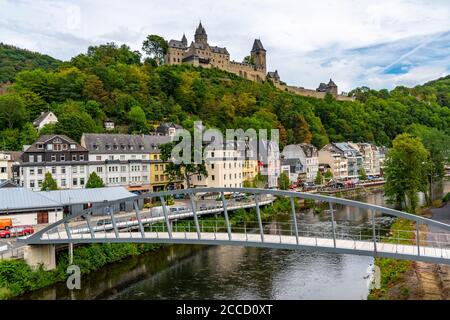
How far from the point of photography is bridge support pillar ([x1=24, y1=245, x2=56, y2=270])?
79.8 feet

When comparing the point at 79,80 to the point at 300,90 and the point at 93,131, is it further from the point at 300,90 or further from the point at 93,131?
the point at 300,90

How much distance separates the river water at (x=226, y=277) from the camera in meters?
22.3

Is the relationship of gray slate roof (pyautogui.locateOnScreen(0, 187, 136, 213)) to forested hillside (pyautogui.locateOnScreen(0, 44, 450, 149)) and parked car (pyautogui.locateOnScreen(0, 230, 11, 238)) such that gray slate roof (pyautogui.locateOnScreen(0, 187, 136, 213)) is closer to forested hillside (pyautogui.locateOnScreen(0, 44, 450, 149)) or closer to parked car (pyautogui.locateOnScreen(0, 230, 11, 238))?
parked car (pyautogui.locateOnScreen(0, 230, 11, 238))

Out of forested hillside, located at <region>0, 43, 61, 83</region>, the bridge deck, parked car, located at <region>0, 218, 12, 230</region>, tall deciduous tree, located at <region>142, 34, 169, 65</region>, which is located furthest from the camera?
tall deciduous tree, located at <region>142, 34, 169, 65</region>

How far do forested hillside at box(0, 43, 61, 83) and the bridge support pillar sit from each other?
77.2 metres

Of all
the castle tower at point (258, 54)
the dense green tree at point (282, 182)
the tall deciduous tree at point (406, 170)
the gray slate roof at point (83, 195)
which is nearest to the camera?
the gray slate roof at point (83, 195)

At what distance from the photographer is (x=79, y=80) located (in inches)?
2825

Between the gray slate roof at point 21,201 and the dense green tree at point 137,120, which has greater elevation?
the dense green tree at point 137,120

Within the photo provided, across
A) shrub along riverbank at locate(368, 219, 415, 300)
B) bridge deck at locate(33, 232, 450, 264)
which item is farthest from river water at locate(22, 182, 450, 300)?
bridge deck at locate(33, 232, 450, 264)

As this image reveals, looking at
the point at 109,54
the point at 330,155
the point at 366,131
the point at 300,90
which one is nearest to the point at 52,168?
the point at 330,155

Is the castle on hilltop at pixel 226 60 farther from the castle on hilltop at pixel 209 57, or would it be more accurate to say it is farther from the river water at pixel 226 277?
the river water at pixel 226 277

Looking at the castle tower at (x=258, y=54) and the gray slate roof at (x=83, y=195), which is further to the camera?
the castle tower at (x=258, y=54)

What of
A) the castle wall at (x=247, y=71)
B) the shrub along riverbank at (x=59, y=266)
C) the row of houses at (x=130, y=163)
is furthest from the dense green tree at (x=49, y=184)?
the castle wall at (x=247, y=71)

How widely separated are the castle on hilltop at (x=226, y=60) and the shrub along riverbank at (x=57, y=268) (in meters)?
93.8
